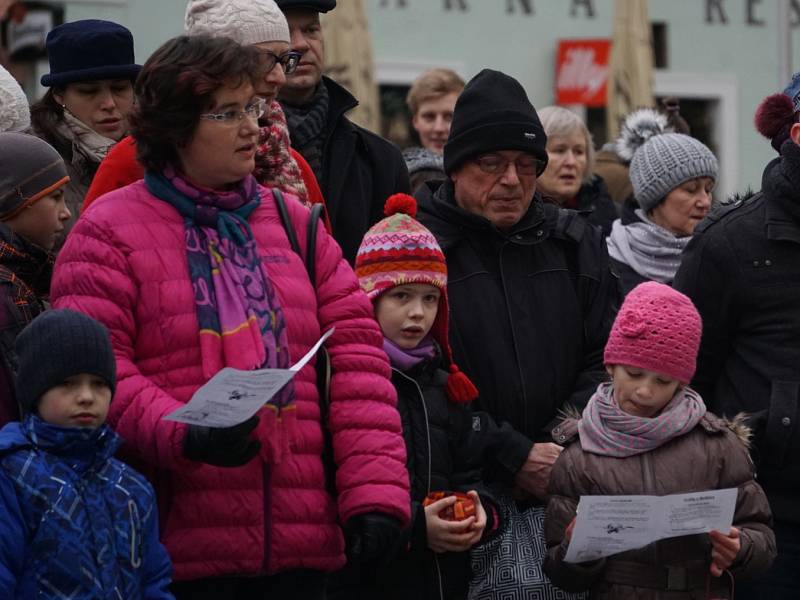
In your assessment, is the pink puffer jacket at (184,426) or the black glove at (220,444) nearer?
the black glove at (220,444)

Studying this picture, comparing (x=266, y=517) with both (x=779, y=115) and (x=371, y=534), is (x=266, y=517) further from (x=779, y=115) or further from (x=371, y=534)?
(x=779, y=115)

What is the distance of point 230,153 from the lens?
4.20 meters

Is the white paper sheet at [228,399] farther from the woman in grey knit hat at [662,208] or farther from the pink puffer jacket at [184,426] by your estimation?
the woman in grey knit hat at [662,208]

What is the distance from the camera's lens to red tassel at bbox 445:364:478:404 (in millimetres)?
5062

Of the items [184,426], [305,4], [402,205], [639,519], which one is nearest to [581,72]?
[305,4]

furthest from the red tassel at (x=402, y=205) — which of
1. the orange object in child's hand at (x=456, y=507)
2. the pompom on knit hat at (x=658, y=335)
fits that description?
the orange object in child's hand at (x=456, y=507)

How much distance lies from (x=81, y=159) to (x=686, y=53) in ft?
43.3

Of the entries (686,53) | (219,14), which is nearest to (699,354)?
(219,14)

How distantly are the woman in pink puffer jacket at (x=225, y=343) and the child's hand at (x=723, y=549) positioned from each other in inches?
42.7

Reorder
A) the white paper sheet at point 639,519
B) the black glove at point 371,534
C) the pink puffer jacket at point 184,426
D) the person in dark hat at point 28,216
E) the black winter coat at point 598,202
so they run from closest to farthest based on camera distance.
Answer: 1. the pink puffer jacket at point 184,426
2. the black glove at point 371,534
3. the person in dark hat at point 28,216
4. the white paper sheet at point 639,519
5. the black winter coat at point 598,202

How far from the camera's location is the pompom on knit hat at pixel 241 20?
16.6 feet

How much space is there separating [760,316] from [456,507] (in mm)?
1182

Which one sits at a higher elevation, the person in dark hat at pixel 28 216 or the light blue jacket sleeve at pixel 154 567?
the person in dark hat at pixel 28 216

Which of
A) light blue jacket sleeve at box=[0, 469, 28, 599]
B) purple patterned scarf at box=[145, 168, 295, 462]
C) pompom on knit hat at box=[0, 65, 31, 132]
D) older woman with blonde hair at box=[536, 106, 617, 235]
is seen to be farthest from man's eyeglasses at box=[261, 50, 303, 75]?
older woman with blonde hair at box=[536, 106, 617, 235]
